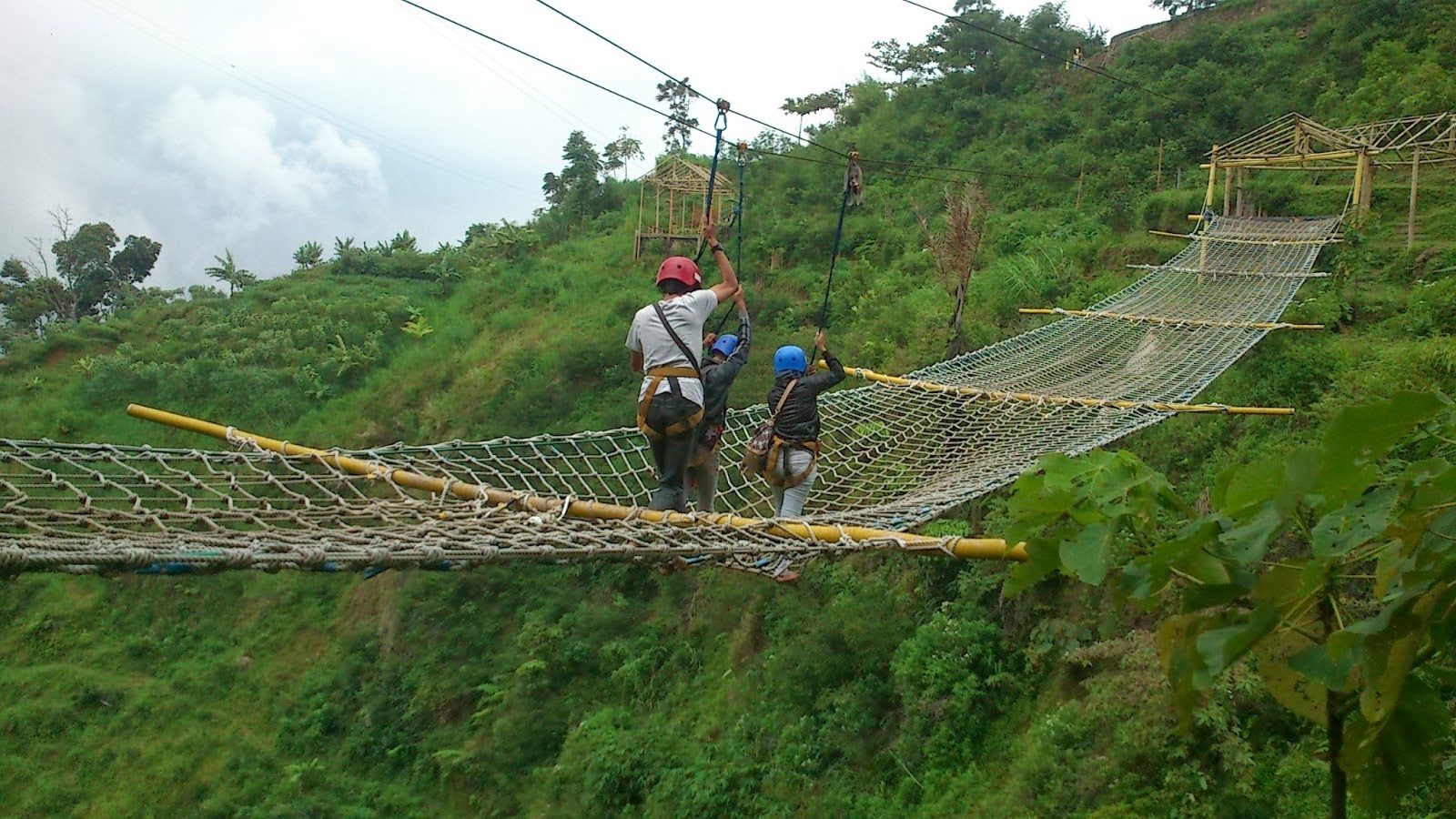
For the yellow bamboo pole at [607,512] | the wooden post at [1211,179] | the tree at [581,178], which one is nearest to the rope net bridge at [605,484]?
the yellow bamboo pole at [607,512]

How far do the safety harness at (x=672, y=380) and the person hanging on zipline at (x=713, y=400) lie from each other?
18 centimetres

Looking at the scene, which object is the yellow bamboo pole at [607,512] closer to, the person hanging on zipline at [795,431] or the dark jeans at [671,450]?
the dark jeans at [671,450]

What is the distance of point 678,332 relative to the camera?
2.77 m

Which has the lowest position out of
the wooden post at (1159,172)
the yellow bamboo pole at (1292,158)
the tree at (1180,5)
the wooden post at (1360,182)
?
A: the wooden post at (1360,182)

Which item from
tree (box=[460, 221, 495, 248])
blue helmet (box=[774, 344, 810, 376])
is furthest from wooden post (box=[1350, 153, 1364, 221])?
tree (box=[460, 221, 495, 248])

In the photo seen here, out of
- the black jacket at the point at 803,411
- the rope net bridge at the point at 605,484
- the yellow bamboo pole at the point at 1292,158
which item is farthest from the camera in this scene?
the yellow bamboo pole at the point at 1292,158

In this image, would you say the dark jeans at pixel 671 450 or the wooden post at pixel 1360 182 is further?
the wooden post at pixel 1360 182

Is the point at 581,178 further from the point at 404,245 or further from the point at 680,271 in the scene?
the point at 680,271

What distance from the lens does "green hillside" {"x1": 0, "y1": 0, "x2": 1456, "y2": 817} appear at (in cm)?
430

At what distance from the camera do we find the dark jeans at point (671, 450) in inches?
110

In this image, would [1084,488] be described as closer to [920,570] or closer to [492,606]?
[920,570]

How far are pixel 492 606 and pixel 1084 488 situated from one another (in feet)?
27.3

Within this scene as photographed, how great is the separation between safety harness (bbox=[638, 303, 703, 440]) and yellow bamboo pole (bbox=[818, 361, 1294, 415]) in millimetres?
1461

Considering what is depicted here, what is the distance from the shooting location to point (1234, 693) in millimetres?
3215
